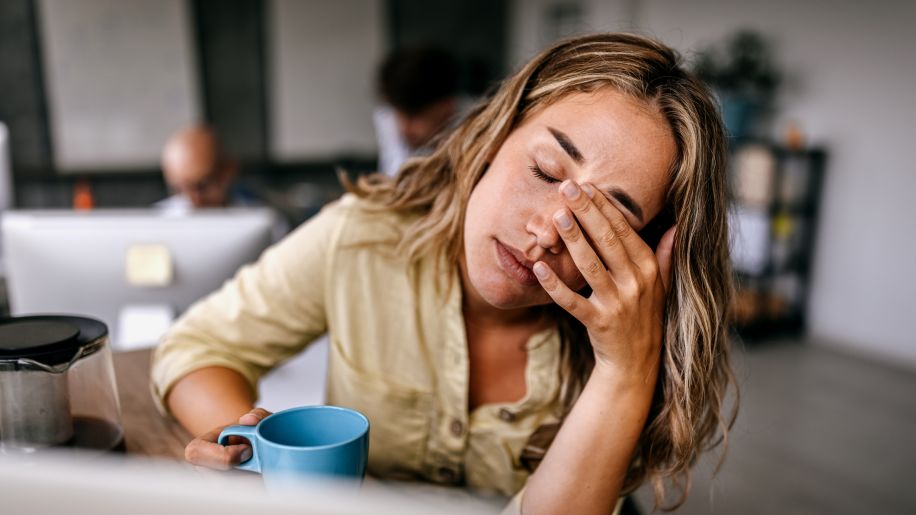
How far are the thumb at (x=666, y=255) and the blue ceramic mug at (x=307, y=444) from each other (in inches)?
18.2

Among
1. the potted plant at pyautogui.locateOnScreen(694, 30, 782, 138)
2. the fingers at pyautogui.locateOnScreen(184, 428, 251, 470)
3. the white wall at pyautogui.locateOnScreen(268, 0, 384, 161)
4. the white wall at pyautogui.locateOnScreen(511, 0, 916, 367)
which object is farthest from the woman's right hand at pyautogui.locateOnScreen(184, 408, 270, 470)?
the white wall at pyautogui.locateOnScreen(268, 0, 384, 161)

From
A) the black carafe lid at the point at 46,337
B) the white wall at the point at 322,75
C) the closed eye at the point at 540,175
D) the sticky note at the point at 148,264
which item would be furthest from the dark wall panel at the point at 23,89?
the closed eye at the point at 540,175

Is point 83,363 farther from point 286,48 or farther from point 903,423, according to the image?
point 286,48

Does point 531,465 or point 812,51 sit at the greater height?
point 812,51

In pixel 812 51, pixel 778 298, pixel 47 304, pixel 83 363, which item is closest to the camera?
pixel 83 363

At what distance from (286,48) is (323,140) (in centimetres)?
77

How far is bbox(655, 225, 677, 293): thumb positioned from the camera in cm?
85

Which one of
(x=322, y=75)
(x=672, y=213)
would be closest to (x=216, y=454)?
(x=672, y=213)

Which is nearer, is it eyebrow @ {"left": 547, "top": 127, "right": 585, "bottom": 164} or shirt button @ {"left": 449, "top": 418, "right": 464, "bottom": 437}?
eyebrow @ {"left": 547, "top": 127, "right": 585, "bottom": 164}

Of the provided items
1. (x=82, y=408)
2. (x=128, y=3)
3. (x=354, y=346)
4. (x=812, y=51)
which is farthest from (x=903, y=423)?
(x=128, y=3)

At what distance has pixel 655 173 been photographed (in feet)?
2.61

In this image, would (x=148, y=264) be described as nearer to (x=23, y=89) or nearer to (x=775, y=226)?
(x=775, y=226)

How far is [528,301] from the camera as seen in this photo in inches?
33.2

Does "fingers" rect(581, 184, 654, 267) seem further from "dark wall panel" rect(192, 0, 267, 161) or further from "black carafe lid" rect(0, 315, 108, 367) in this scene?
"dark wall panel" rect(192, 0, 267, 161)
